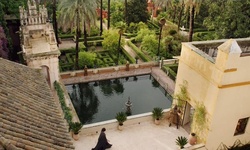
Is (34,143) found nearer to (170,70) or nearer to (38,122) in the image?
(38,122)

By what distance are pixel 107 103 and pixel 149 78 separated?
6.46m

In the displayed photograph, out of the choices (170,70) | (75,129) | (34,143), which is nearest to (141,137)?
(75,129)

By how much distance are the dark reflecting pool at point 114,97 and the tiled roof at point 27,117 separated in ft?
33.0

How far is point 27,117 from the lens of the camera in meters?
8.24

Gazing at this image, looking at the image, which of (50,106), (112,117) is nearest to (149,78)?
(112,117)

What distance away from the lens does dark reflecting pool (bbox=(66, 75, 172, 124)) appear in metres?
21.8

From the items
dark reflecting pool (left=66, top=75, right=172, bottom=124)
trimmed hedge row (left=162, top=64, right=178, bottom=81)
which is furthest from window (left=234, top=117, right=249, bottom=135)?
trimmed hedge row (left=162, top=64, right=178, bottom=81)

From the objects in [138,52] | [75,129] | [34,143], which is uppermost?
[34,143]

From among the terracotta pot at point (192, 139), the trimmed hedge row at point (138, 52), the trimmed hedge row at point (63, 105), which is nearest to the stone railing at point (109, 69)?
the trimmed hedge row at point (138, 52)

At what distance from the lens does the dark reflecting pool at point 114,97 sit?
21.8m

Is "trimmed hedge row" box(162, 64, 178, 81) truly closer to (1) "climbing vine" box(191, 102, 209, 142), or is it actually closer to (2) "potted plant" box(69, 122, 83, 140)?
(1) "climbing vine" box(191, 102, 209, 142)

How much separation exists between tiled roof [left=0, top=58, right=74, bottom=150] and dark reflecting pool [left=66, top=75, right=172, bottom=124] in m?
10.1

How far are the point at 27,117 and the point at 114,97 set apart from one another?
1597 cm

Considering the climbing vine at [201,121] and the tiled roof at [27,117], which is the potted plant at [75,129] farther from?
the climbing vine at [201,121]
